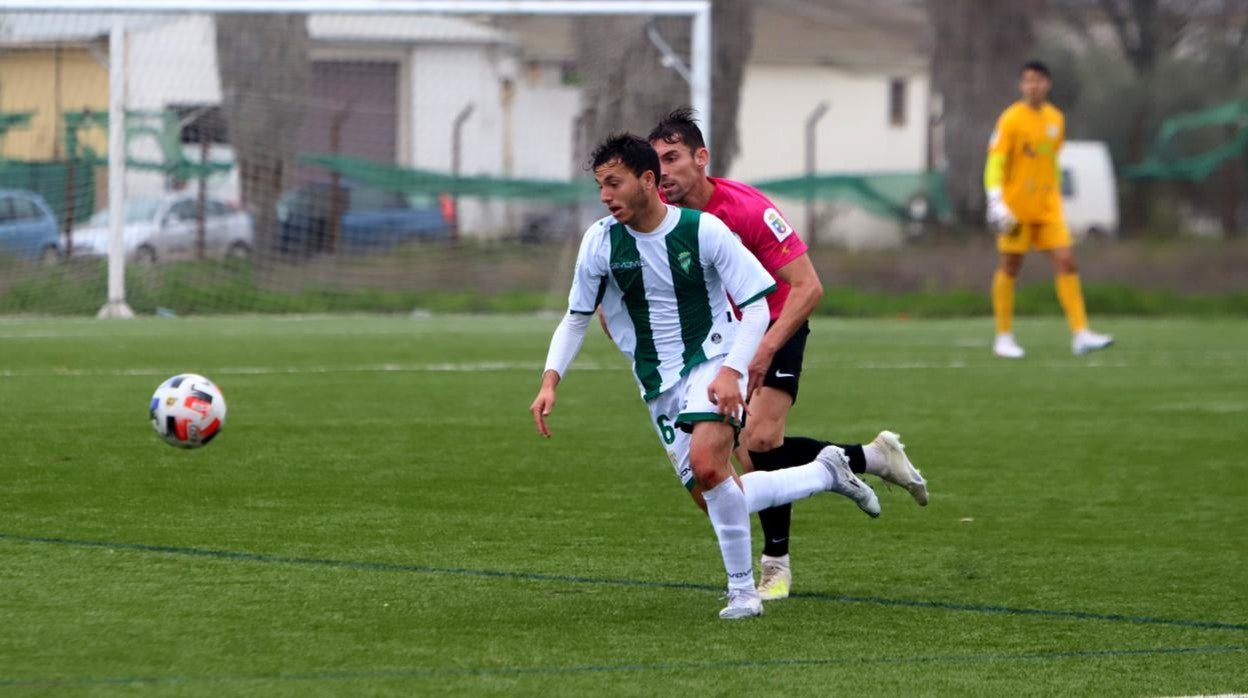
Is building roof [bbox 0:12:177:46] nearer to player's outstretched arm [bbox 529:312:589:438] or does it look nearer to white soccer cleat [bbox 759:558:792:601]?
player's outstretched arm [bbox 529:312:589:438]

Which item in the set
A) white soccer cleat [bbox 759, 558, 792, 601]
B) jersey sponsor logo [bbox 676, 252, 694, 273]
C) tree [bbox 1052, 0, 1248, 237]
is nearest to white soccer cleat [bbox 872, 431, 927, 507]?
white soccer cleat [bbox 759, 558, 792, 601]

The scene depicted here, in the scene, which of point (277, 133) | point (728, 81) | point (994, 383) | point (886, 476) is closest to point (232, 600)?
point (886, 476)

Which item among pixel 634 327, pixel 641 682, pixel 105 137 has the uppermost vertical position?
pixel 105 137

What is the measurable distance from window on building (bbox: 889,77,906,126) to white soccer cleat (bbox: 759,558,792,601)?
1667 inches

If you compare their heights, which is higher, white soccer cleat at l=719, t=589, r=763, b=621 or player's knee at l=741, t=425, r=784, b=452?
player's knee at l=741, t=425, r=784, b=452

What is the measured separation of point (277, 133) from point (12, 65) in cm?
265

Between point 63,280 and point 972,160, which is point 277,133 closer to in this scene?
point 63,280

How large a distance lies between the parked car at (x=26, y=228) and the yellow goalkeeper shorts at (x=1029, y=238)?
8526 millimetres

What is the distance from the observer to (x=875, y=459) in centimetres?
672

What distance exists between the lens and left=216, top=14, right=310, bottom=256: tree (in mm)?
18562

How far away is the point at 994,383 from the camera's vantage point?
12.8 metres

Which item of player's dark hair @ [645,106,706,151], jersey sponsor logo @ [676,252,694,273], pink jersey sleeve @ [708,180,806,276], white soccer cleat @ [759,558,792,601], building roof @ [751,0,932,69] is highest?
building roof @ [751,0,932,69]

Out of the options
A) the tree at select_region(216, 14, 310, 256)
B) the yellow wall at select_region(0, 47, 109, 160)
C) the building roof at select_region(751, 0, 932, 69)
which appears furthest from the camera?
the building roof at select_region(751, 0, 932, 69)

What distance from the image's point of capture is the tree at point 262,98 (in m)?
18.6
